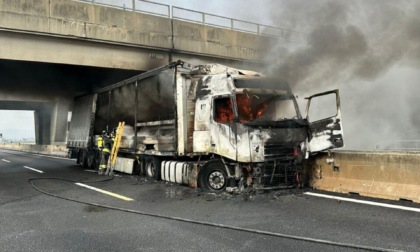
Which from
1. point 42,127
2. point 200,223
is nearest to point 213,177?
point 200,223

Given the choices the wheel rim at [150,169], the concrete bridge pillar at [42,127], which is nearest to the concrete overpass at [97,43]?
the wheel rim at [150,169]

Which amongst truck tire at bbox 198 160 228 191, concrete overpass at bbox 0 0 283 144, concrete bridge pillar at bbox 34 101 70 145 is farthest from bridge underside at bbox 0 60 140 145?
truck tire at bbox 198 160 228 191

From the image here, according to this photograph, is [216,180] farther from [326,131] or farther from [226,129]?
[326,131]

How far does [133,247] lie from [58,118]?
87.6 feet

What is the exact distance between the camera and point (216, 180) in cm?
837

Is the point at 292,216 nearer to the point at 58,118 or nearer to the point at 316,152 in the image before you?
the point at 316,152

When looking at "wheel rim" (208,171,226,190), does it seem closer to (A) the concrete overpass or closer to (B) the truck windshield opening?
(B) the truck windshield opening

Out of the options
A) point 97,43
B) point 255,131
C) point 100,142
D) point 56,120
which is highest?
point 97,43

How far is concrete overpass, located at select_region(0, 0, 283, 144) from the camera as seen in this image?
1295 centimetres

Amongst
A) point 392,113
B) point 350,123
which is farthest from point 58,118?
point 392,113

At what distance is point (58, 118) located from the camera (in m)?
28.9

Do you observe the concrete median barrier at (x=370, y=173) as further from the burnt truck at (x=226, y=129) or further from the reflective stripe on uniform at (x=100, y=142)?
the reflective stripe on uniform at (x=100, y=142)

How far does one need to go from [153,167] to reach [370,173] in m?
5.98

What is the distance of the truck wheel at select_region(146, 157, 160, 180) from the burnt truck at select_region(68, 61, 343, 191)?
0.03 metres
